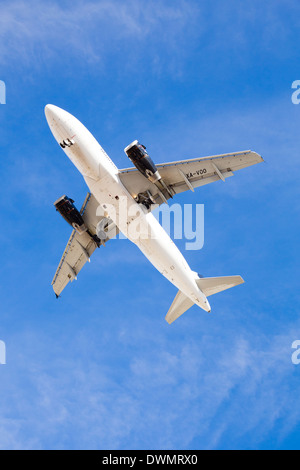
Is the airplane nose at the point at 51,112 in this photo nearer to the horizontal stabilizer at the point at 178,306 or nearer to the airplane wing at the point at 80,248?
the airplane wing at the point at 80,248

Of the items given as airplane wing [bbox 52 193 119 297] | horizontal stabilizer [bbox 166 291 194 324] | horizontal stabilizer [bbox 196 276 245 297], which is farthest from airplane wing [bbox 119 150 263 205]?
horizontal stabilizer [bbox 166 291 194 324]

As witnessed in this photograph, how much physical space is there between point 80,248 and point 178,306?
9574mm

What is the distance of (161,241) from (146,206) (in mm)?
2878

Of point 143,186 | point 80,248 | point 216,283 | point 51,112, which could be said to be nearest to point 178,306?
point 216,283

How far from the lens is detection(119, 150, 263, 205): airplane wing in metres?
Result: 44.1

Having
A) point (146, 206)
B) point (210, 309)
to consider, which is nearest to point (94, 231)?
point (146, 206)

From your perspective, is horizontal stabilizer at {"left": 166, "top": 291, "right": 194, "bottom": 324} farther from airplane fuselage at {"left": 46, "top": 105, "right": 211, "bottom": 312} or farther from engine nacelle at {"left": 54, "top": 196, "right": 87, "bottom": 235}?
engine nacelle at {"left": 54, "top": 196, "right": 87, "bottom": 235}

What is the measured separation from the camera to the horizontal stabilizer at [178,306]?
49562mm

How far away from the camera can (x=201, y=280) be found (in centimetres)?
4631

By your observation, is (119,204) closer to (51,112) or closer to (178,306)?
(51,112)

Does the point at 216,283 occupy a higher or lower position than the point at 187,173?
lower

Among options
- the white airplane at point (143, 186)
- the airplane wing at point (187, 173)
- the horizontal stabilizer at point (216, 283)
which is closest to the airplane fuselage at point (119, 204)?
the white airplane at point (143, 186)

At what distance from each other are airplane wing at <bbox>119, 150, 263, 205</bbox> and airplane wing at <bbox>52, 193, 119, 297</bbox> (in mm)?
4865

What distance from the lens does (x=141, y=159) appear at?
43.3 meters
